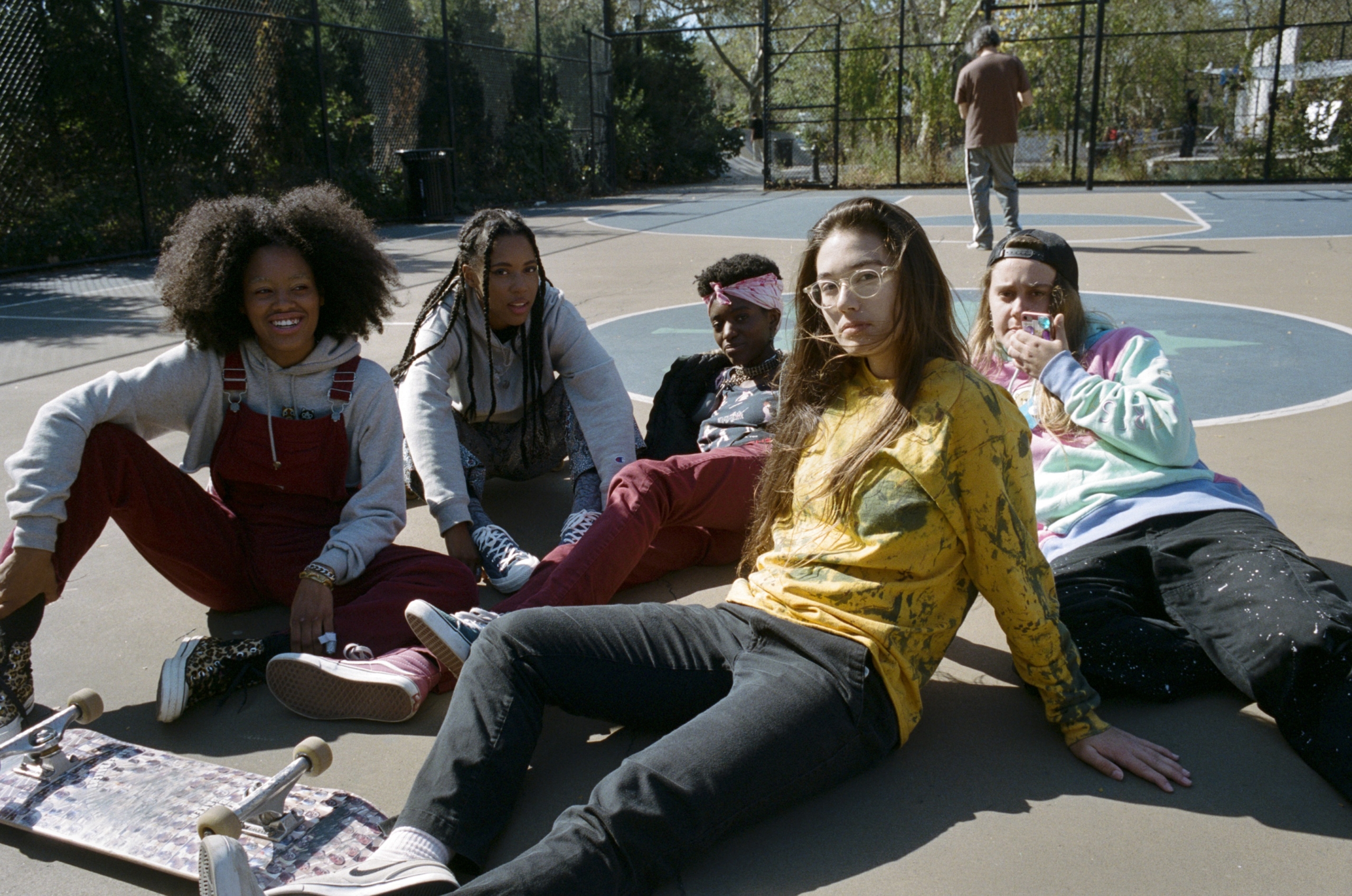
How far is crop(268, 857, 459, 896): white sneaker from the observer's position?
1631 millimetres

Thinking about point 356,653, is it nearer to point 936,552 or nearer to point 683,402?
point 936,552

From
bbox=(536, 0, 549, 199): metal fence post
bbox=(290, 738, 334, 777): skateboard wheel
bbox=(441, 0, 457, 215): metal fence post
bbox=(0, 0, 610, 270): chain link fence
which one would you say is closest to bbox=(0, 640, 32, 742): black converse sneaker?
bbox=(290, 738, 334, 777): skateboard wheel

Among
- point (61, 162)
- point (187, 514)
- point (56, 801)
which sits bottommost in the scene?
point (56, 801)

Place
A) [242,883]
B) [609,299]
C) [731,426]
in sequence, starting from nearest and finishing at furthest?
[242,883] → [731,426] → [609,299]

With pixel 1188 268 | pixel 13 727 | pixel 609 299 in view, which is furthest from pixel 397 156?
pixel 13 727

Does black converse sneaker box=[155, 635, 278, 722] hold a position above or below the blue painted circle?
below

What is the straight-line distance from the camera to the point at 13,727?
2322mm

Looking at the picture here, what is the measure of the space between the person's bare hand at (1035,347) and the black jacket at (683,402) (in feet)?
3.83

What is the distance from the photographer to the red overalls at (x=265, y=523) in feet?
8.51

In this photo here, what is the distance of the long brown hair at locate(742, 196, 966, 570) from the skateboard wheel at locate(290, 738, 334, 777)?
1001 millimetres

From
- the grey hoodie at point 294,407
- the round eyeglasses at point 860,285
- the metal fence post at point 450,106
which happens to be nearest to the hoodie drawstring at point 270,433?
the grey hoodie at point 294,407

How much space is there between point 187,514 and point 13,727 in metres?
0.61

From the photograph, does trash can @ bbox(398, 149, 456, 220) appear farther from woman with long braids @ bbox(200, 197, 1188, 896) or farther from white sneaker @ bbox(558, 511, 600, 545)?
woman with long braids @ bbox(200, 197, 1188, 896)

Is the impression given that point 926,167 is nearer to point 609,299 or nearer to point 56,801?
point 609,299
